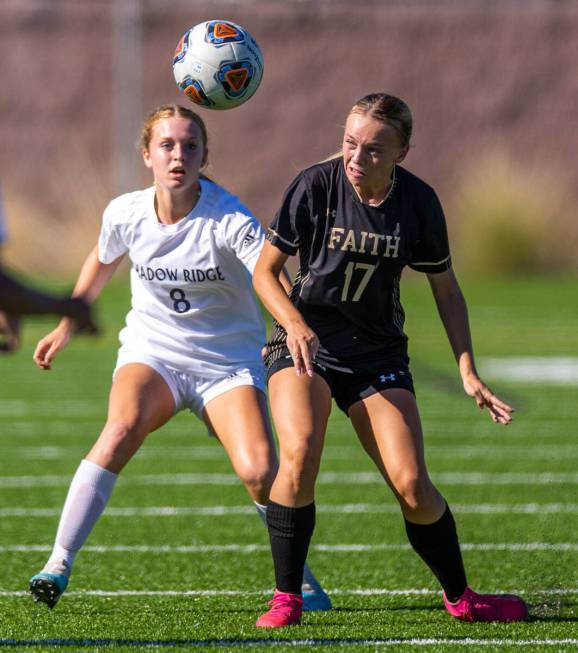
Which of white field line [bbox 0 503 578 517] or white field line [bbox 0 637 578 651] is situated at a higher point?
white field line [bbox 0 637 578 651]

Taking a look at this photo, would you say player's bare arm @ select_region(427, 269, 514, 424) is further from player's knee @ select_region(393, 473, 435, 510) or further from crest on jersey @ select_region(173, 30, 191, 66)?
crest on jersey @ select_region(173, 30, 191, 66)

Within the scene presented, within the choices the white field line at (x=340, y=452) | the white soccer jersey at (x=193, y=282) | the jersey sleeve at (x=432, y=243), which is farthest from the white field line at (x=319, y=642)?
the white field line at (x=340, y=452)

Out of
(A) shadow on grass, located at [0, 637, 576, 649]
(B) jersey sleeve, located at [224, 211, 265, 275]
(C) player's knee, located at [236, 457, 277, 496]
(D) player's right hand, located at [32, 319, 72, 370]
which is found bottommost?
(A) shadow on grass, located at [0, 637, 576, 649]

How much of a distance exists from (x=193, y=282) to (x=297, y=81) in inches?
880

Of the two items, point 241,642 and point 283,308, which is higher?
point 283,308

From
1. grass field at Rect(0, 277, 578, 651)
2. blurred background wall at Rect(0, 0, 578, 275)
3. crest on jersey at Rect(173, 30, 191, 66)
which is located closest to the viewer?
grass field at Rect(0, 277, 578, 651)

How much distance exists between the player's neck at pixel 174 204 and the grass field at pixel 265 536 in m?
1.53

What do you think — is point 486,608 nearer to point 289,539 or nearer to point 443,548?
point 443,548

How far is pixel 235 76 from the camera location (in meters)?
6.20

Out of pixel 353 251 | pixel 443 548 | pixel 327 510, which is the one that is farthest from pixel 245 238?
pixel 327 510

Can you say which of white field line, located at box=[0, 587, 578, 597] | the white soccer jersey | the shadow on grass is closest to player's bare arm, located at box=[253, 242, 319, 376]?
the white soccer jersey

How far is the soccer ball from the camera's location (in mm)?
6176

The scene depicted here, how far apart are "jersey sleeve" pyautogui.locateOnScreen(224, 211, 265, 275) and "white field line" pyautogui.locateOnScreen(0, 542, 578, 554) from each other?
1964mm

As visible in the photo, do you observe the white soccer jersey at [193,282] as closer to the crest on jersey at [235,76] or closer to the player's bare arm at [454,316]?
the crest on jersey at [235,76]
